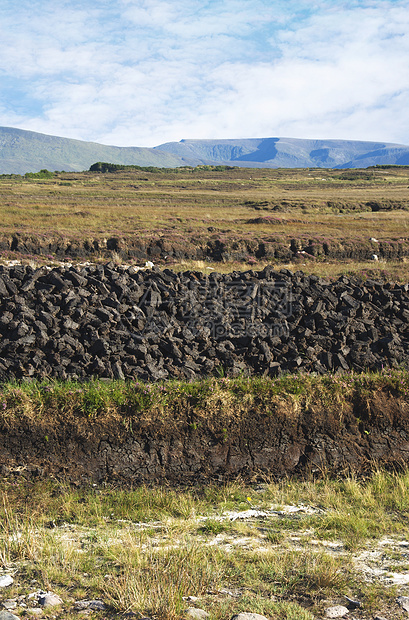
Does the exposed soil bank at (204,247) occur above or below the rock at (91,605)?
above

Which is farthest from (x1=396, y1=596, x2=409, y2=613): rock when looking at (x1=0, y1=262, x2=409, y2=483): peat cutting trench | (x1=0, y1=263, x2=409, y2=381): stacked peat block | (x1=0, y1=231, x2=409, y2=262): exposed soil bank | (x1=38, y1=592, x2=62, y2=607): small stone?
(x1=0, y1=231, x2=409, y2=262): exposed soil bank

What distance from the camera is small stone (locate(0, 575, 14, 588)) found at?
469 cm

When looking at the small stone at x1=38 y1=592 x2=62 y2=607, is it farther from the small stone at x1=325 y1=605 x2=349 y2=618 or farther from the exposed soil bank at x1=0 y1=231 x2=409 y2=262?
the exposed soil bank at x1=0 y1=231 x2=409 y2=262

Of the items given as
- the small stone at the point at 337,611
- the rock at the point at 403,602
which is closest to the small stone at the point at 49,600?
the small stone at the point at 337,611

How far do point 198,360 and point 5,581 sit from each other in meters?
6.23

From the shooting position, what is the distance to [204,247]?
31.5 m

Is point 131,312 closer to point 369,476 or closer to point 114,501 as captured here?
point 114,501

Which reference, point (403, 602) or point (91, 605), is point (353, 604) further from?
point (91, 605)

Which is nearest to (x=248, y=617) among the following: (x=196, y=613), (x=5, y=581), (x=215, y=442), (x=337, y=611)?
(x=196, y=613)

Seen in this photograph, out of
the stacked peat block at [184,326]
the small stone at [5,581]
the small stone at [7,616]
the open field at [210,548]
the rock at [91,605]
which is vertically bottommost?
the open field at [210,548]

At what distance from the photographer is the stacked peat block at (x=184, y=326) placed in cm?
988

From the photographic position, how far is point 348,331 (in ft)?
38.9

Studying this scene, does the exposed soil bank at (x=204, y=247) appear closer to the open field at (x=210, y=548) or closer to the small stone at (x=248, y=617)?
the open field at (x=210, y=548)

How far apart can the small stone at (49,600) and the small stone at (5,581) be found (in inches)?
17.1
